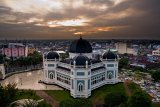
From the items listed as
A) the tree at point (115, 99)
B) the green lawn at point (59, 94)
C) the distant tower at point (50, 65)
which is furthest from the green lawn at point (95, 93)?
the distant tower at point (50, 65)

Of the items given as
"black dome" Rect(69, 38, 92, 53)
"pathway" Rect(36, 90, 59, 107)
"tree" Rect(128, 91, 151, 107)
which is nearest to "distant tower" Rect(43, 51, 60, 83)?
"black dome" Rect(69, 38, 92, 53)

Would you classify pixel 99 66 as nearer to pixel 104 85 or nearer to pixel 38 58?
pixel 104 85

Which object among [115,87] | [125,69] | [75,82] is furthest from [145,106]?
[125,69]

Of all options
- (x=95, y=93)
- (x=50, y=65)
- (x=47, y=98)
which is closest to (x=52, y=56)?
(x=50, y=65)

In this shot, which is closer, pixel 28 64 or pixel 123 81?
pixel 123 81

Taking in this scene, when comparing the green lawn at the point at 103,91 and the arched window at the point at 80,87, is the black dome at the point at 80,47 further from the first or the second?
the arched window at the point at 80,87

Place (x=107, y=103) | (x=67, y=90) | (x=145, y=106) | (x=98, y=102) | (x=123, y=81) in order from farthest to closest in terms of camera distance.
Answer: (x=123, y=81), (x=67, y=90), (x=98, y=102), (x=107, y=103), (x=145, y=106)
